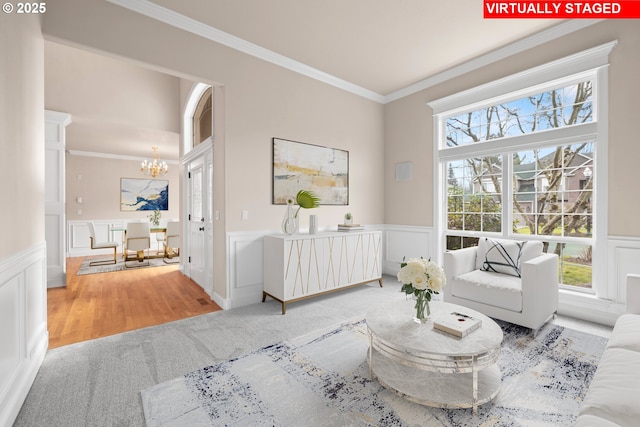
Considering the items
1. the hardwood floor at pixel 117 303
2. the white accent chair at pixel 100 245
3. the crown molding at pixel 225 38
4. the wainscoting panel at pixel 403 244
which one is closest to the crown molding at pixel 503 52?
the crown molding at pixel 225 38

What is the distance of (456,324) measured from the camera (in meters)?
1.85

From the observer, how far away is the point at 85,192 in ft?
25.3

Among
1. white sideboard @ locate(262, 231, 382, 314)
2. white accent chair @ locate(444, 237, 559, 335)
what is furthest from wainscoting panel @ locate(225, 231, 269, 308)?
white accent chair @ locate(444, 237, 559, 335)

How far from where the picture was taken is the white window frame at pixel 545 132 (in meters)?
2.92

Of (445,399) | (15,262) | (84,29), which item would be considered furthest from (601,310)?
(84,29)

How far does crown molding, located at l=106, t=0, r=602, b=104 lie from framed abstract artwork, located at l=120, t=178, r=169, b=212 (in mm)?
6768

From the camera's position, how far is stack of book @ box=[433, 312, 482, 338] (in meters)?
1.77

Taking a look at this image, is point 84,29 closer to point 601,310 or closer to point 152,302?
point 152,302

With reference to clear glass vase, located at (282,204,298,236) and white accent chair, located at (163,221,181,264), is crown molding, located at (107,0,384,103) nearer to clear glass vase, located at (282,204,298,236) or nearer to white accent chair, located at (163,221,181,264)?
clear glass vase, located at (282,204,298,236)

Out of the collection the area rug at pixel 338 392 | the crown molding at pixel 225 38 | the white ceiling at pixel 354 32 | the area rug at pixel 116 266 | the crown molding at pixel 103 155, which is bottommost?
the area rug at pixel 338 392

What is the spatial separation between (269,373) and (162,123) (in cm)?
500

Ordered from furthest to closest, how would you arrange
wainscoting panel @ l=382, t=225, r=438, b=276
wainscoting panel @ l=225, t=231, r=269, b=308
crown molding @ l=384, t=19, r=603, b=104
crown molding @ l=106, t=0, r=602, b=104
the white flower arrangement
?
wainscoting panel @ l=382, t=225, r=438, b=276, wainscoting panel @ l=225, t=231, r=269, b=308, crown molding @ l=384, t=19, r=603, b=104, crown molding @ l=106, t=0, r=602, b=104, the white flower arrangement

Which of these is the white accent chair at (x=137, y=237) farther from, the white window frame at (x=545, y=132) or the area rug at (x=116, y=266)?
the white window frame at (x=545, y=132)

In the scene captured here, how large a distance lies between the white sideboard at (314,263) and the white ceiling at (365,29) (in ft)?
7.88
